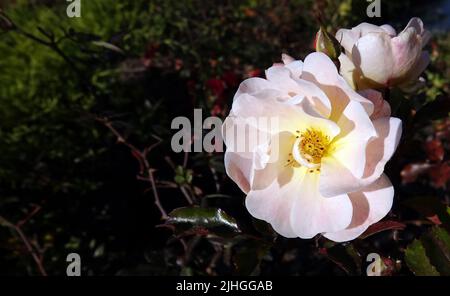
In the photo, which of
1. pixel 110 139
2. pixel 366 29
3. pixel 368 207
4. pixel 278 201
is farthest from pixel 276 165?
pixel 110 139

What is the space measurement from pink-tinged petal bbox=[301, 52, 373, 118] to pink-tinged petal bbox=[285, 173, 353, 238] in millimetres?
150

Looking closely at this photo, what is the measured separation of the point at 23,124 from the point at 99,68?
0.47 m

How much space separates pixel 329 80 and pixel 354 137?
0.10m

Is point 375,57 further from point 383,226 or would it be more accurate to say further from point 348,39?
point 383,226

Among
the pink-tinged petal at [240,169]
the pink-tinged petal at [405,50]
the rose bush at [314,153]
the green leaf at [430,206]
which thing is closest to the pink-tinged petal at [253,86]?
the rose bush at [314,153]

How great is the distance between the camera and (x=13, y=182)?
1.94 metres

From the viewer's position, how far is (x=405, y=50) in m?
0.68

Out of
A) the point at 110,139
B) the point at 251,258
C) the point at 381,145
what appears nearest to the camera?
the point at 381,145

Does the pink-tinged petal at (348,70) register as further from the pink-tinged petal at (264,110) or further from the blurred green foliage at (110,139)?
the blurred green foliage at (110,139)

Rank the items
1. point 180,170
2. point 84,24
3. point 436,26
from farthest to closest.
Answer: point 436,26, point 84,24, point 180,170

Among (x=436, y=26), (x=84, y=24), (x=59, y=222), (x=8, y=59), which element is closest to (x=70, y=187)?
(x=59, y=222)

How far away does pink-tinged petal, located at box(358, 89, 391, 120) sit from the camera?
0.65m

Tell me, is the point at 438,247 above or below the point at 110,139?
below

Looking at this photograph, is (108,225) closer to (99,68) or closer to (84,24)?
(99,68)
